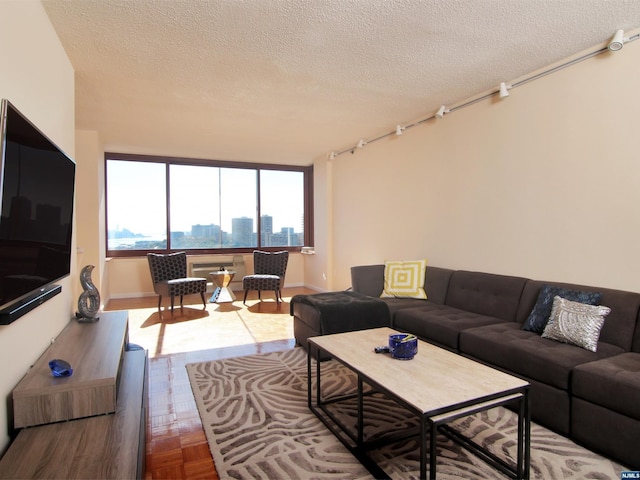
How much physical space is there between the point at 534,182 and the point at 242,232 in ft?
17.7

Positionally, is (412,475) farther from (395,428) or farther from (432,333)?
(432,333)

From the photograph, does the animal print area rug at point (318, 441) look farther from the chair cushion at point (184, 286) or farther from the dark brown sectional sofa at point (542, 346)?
the chair cushion at point (184, 286)

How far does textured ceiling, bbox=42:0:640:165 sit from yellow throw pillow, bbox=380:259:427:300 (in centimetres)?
176

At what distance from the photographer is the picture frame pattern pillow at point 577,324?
234cm

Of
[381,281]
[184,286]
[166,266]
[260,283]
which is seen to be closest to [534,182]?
[381,281]

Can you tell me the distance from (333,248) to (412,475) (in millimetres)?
4930

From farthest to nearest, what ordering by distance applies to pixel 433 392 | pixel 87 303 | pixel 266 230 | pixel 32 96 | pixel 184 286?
pixel 266 230
pixel 184 286
pixel 87 303
pixel 32 96
pixel 433 392

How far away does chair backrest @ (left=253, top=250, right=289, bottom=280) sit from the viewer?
6172 mm

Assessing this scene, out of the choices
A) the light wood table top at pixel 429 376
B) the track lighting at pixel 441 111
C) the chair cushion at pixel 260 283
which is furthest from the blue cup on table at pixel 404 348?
the chair cushion at pixel 260 283

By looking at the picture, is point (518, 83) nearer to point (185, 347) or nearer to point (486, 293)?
point (486, 293)

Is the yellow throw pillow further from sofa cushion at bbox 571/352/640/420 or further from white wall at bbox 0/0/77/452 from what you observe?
white wall at bbox 0/0/77/452

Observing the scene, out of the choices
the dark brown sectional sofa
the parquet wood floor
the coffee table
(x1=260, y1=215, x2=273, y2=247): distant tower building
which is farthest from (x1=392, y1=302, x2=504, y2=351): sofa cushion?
(x1=260, y1=215, x2=273, y2=247): distant tower building

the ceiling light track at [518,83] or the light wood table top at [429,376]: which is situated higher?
the ceiling light track at [518,83]

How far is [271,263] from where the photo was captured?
6.29m
